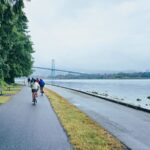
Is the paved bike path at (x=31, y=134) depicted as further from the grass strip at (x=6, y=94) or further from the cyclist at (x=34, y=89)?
the grass strip at (x=6, y=94)

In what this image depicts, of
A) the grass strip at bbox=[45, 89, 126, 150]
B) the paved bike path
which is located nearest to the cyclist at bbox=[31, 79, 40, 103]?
the paved bike path

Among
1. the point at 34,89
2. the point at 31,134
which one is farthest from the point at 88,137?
the point at 34,89

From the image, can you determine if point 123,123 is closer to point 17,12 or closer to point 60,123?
point 60,123

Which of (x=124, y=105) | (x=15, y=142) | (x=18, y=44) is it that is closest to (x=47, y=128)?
(x=15, y=142)

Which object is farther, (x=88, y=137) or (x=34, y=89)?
(x=34, y=89)

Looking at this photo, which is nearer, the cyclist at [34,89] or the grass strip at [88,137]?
the grass strip at [88,137]

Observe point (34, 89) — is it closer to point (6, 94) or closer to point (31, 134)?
point (6, 94)

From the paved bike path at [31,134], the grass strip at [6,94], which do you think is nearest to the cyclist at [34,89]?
the grass strip at [6,94]

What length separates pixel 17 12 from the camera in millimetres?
21703

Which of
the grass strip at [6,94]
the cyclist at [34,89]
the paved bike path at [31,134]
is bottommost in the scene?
→ the paved bike path at [31,134]

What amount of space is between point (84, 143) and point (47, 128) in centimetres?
348

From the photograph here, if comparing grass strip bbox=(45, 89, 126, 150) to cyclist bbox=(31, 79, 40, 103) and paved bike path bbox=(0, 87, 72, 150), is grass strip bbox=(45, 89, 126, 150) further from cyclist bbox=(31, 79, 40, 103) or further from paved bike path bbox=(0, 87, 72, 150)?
cyclist bbox=(31, 79, 40, 103)

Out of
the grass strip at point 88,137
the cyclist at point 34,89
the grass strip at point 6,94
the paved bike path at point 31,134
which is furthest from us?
the grass strip at point 6,94

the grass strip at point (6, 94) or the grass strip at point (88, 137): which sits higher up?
the grass strip at point (6, 94)
